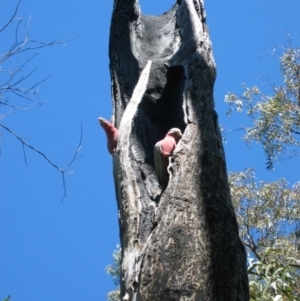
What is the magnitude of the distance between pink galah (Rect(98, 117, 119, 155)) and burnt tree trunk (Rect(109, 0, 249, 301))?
66 millimetres

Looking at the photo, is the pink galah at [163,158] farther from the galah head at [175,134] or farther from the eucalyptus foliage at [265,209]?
the eucalyptus foliage at [265,209]

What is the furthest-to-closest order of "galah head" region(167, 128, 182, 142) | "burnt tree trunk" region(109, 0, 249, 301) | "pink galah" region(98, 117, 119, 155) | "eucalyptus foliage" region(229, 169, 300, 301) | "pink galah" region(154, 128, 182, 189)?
"eucalyptus foliage" region(229, 169, 300, 301) → "pink galah" region(98, 117, 119, 155) → "galah head" region(167, 128, 182, 142) → "pink galah" region(154, 128, 182, 189) → "burnt tree trunk" region(109, 0, 249, 301)

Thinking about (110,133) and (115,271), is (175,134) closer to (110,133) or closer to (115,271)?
(110,133)

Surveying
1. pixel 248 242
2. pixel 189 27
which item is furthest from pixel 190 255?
pixel 248 242

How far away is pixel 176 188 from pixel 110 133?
0.90m

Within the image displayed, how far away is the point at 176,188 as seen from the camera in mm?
2943

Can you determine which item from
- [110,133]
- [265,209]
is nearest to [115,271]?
[265,209]

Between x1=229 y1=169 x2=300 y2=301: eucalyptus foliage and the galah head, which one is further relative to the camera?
x1=229 y1=169 x2=300 y2=301: eucalyptus foliage

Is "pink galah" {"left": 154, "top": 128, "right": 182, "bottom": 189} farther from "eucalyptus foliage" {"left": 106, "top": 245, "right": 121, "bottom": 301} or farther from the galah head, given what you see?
"eucalyptus foliage" {"left": 106, "top": 245, "right": 121, "bottom": 301}

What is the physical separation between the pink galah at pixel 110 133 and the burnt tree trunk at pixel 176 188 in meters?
0.07

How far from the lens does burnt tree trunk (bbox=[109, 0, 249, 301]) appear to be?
A: 2646 millimetres

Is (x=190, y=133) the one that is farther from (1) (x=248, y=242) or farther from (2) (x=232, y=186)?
(2) (x=232, y=186)

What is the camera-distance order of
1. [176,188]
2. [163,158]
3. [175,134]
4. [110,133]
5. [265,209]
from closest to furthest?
[176,188] < [163,158] < [175,134] < [110,133] < [265,209]

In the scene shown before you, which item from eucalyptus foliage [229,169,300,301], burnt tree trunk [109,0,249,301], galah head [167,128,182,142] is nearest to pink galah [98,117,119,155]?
burnt tree trunk [109,0,249,301]
